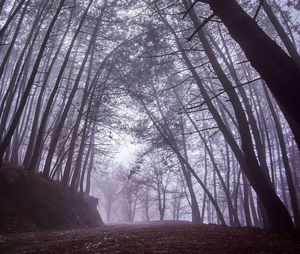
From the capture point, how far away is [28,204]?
27.4 ft

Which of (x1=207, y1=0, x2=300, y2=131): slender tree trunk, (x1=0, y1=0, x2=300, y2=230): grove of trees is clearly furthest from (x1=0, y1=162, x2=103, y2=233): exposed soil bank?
(x1=207, y1=0, x2=300, y2=131): slender tree trunk

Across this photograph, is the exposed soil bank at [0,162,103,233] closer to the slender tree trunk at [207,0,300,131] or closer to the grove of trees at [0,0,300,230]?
the grove of trees at [0,0,300,230]

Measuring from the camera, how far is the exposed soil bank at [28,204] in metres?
7.26

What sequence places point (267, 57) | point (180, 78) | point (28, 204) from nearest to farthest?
point (267, 57) → point (28, 204) → point (180, 78)

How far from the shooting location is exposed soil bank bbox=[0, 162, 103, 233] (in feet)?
23.8

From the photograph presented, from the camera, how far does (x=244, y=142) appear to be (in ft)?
19.3

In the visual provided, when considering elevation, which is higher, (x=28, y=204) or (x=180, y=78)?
(x=180, y=78)

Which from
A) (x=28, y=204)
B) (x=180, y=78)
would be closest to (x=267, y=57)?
(x=28, y=204)

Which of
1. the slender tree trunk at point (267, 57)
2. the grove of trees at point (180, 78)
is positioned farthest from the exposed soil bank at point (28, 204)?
the slender tree trunk at point (267, 57)

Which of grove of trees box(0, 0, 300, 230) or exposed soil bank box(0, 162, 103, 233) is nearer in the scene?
grove of trees box(0, 0, 300, 230)

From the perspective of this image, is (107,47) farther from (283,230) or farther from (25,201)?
(283,230)

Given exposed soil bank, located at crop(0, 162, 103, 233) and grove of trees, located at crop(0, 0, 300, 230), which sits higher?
grove of trees, located at crop(0, 0, 300, 230)

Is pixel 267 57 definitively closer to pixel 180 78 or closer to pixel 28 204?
pixel 28 204

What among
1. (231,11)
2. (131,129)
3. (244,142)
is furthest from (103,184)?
(231,11)
